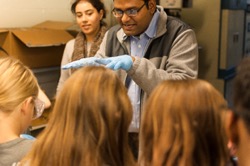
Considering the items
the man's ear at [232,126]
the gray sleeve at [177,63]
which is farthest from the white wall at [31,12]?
the man's ear at [232,126]

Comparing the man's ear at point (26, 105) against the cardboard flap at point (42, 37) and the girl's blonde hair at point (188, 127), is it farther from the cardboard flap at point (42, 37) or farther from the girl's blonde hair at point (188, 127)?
the cardboard flap at point (42, 37)

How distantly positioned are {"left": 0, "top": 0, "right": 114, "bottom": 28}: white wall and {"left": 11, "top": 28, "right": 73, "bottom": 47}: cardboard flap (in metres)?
0.32

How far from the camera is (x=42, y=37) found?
258cm

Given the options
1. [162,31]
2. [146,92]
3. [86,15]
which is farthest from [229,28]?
[146,92]

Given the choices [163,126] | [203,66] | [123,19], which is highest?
[123,19]

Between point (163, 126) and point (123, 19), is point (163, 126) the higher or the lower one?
the lower one

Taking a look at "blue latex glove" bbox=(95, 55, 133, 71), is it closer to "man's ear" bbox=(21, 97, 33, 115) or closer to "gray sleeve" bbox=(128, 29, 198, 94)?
"gray sleeve" bbox=(128, 29, 198, 94)

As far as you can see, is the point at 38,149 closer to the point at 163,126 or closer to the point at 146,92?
the point at 163,126

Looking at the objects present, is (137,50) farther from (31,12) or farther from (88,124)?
(31,12)

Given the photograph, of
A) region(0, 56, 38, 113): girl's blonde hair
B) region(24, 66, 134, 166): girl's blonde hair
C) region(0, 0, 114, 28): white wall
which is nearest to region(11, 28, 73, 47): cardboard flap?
region(0, 0, 114, 28): white wall

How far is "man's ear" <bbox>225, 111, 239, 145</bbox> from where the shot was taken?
31.8 inches

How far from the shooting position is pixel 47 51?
271 centimetres

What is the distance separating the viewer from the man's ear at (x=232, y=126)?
809 millimetres

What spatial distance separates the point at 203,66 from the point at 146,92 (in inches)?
68.8
